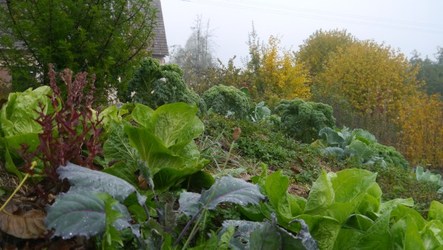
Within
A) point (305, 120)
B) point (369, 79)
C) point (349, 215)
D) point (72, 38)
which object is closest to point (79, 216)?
point (349, 215)

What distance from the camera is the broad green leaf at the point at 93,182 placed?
1316 mm

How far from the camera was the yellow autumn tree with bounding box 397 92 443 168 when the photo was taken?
47.1 ft

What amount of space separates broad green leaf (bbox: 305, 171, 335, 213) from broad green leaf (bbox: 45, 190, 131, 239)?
67 centimetres

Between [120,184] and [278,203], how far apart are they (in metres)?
0.57

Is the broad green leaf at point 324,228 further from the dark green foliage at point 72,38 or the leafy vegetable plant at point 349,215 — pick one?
the dark green foliage at point 72,38

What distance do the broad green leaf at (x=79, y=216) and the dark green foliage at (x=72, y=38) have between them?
363cm

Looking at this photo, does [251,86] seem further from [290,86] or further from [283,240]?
[283,240]

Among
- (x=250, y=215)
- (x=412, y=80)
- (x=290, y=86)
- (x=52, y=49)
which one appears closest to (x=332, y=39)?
(x=412, y=80)

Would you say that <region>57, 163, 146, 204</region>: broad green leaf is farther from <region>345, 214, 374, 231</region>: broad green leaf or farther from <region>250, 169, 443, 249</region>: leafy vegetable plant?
<region>345, 214, 374, 231</region>: broad green leaf

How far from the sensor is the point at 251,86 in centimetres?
1719

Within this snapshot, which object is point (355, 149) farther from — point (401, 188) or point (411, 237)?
point (411, 237)

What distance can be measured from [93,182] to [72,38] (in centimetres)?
408

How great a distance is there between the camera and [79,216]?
1.23 metres

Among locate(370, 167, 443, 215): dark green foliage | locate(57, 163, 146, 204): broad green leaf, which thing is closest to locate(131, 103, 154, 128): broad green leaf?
locate(57, 163, 146, 204): broad green leaf
